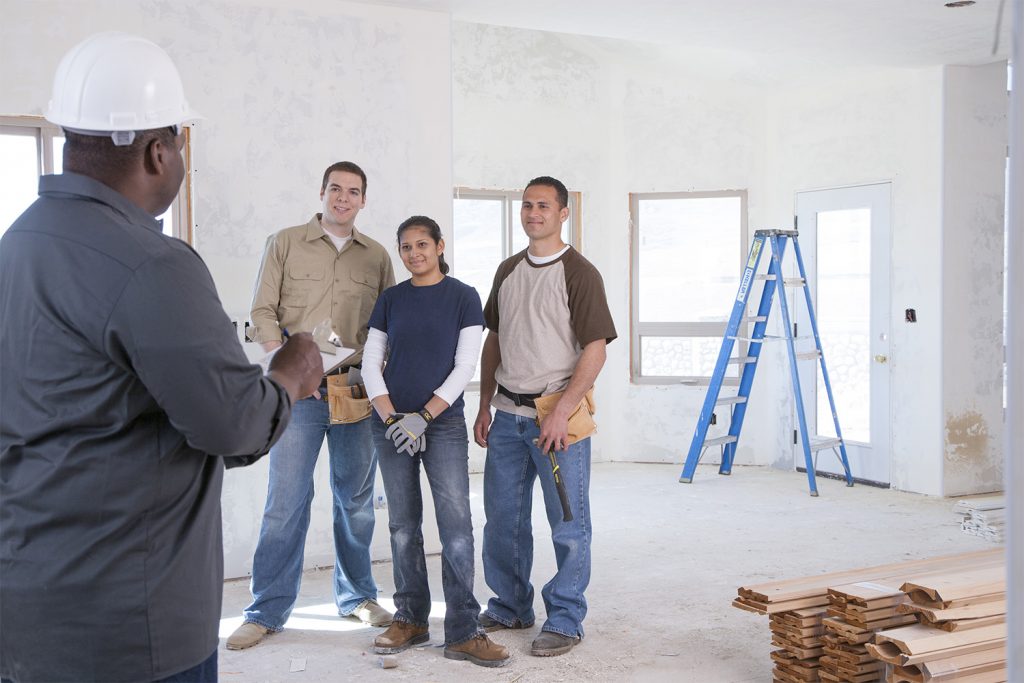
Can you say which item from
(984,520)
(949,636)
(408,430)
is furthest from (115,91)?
(984,520)

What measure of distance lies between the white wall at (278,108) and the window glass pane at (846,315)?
324 cm

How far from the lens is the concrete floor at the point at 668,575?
3.21 meters

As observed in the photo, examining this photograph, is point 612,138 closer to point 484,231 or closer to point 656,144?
point 656,144

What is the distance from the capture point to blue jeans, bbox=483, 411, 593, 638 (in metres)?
3.35

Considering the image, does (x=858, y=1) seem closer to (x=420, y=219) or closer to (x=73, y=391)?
Result: (x=420, y=219)

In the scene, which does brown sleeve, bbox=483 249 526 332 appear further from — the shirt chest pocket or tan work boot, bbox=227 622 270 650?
tan work boot, bbox=227 622 270 650

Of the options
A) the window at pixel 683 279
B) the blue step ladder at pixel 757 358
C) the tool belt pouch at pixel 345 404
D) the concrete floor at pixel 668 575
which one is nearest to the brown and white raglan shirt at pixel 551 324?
the tool belt pouch at pixel 345 404

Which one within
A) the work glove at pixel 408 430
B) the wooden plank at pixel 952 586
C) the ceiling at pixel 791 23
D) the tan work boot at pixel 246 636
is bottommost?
the tan work boot at pixel 246 636

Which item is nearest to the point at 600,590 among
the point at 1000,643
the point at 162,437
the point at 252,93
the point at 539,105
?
the point at 1000,643

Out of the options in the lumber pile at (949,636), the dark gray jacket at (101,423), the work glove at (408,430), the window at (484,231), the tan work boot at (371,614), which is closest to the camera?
the dark gray jacket at (101,423)

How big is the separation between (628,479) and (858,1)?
3351 millimetres

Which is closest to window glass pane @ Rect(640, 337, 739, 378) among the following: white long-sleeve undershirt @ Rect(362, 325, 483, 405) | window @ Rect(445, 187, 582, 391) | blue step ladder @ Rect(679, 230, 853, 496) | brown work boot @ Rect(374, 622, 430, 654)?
blue step ladder @ Rect(679, 230, 853, 496)

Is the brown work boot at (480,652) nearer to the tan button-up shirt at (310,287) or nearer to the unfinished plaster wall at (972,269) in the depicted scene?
the tan button-up shirt at (310,287)

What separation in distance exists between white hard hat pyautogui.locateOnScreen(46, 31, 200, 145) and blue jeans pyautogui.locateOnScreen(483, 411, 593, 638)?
2127 millimetres
